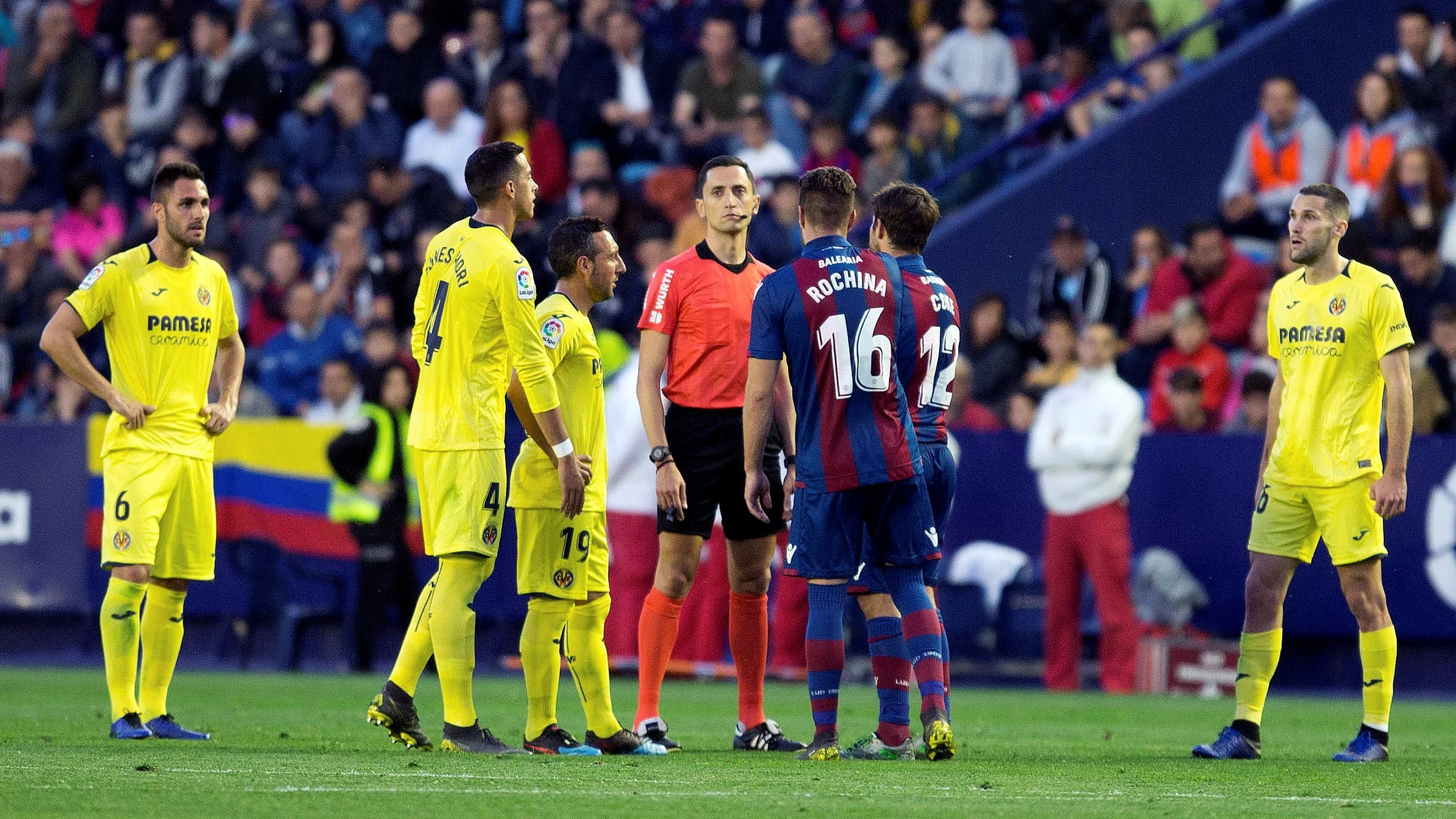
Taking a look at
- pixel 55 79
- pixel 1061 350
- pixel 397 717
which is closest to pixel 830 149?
pixel 1061 350

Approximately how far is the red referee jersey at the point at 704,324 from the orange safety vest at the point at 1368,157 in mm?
9133

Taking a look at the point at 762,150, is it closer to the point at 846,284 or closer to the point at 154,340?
the point at 154,340

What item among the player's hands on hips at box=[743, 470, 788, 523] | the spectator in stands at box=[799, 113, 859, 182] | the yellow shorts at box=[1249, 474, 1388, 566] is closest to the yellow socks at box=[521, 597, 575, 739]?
the player's hands on hips at box=[743, 470, 788, 523]

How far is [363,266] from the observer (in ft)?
62.2

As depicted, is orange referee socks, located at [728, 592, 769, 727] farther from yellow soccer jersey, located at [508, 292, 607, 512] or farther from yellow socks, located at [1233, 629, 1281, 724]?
yellow socks, located at [1233, 629, 1281, 724]

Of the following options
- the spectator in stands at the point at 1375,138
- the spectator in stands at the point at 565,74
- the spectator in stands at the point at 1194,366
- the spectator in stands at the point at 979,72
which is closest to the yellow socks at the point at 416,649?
the spectator in stands at the point at 1194,366

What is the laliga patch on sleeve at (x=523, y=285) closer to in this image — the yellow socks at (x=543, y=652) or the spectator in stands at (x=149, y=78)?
the yellow socks at (x=543, y=652)

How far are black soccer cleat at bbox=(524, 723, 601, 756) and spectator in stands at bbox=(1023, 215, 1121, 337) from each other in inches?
338

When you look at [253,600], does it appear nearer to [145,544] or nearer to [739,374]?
[145,544]

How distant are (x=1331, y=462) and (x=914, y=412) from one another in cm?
178

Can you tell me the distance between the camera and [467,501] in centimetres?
805

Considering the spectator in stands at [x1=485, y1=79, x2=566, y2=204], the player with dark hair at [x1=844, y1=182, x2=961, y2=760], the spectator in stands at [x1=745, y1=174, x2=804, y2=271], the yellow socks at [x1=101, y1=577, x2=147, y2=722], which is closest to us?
the player with dark hair at [x1=844, y1=182, x2=961, y2=760]

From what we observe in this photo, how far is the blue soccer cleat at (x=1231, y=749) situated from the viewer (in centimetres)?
877

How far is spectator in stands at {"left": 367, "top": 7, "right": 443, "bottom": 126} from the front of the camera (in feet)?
69.2
